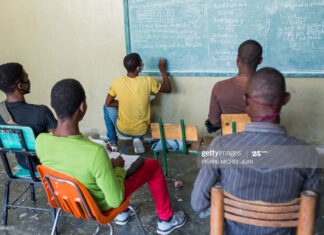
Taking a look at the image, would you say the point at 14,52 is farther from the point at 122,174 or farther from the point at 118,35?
the point at 122,174

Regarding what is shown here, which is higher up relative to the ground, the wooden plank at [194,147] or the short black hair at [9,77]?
the short black hair at [9,77]

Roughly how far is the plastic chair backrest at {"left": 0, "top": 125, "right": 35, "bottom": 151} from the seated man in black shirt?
0.36 feet

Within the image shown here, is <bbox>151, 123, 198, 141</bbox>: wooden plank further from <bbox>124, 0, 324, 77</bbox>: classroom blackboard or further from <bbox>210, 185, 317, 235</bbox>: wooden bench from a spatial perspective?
<bbox>210, 185, 317, 235</bbox>: wooden bench

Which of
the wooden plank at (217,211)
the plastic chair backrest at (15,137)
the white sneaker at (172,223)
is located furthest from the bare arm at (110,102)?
the wooden plank at (217,211)

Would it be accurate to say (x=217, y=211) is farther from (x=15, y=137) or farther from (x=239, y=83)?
(x=15, y=137)

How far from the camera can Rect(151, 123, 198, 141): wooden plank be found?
2.72 meters

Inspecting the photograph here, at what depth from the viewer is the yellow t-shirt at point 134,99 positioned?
11.1 ft

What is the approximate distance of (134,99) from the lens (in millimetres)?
3395

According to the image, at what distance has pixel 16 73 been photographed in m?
2.30

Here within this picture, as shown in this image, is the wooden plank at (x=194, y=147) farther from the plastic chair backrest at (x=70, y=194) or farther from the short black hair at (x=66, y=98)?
the short black hair at (x=66, y=98)

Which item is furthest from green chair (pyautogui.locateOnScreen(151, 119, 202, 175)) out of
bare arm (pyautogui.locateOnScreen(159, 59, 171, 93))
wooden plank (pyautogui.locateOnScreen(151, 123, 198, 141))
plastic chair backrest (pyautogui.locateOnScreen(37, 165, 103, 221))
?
plastic chair backrest (pyautogui.locateOnScreen(37, 165, 103, 221))

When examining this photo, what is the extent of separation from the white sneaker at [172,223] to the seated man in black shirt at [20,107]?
1.11m

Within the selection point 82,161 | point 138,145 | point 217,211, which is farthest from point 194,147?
point 217,211

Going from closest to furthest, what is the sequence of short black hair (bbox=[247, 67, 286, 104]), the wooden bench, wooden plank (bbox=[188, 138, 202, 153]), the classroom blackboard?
the wooden bench < short black hair (bbox=[247, 67, 286, 104]) < wooden plank (bbox=[188, 138, 202, 153]) < the classroom blackboard
